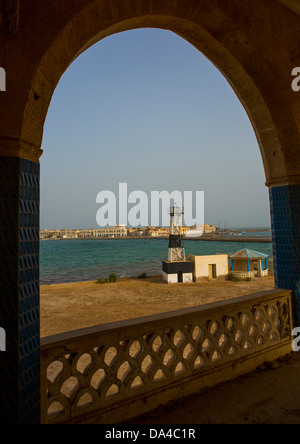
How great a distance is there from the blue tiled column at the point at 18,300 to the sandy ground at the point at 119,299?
1019cm

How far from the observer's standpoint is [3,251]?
1880 mm

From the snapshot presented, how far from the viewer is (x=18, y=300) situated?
1.90 m

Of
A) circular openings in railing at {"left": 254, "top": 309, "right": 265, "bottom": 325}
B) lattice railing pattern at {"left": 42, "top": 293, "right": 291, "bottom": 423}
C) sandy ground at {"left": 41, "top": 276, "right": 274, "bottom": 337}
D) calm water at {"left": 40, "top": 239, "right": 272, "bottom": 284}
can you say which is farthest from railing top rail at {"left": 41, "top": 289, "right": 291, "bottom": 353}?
calm water at {"left": 40, "top": 239, "right": 272, "bottom": 284}

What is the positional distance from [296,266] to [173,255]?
66.8ft

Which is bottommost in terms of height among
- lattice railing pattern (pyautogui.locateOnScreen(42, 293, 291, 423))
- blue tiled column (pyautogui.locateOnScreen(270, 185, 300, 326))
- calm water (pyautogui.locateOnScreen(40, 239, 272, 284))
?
calm water (pyautogui.locateOnScreen(40, 239, 272, 284))

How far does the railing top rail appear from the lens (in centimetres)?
212

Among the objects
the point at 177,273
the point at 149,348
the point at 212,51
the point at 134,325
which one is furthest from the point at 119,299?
the point at 212,51

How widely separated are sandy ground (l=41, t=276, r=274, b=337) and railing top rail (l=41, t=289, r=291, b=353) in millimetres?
9919

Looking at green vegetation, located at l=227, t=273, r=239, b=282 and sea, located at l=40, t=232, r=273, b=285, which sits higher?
green vegetation, located at l=227, t=273, r=239, b=282

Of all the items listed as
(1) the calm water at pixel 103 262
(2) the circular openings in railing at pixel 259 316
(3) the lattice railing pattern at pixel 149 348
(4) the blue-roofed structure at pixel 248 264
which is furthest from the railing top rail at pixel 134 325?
(1) the calm water at pixel 103 262

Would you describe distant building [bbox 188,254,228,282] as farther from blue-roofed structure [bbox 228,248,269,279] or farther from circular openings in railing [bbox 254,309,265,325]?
circular openings in railing [bbox 254,309,265,325]

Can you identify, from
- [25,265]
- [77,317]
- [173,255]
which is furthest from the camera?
[173,255]
